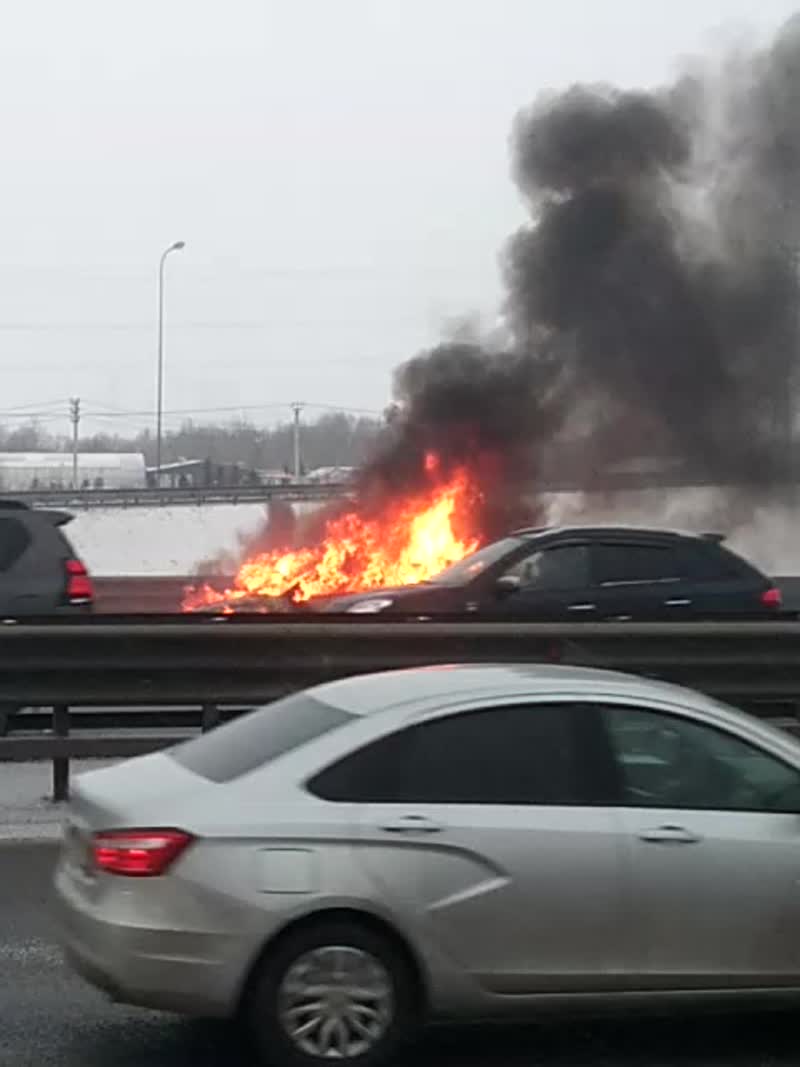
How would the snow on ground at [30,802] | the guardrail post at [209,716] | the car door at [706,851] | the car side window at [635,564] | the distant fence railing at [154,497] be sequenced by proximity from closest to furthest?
the car door at [706,851] < the snow on ground at [30,802] < the guardrail post at [209,716] < the car side window at [635,564] < the distant fence railing at [154,497]

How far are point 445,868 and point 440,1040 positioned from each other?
934 mm

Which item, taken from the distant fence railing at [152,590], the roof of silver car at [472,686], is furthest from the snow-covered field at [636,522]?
the roof of silver car at [472,686]

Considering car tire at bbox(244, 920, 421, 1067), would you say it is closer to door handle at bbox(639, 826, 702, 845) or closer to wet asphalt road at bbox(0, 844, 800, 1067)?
wet asphalt road at bbox(0, 844, 800, 1067)

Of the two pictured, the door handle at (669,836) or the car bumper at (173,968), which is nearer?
the car bumper at (173,968)

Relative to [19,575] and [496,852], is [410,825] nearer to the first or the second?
[496,852]

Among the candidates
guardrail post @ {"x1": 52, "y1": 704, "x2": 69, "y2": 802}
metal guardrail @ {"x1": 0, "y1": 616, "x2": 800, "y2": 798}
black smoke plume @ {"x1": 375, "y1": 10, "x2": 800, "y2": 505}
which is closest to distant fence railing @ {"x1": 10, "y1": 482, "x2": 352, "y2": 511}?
black smoke plume @ {"x1": 375, "y1": 10, "x2": 800, "y2": 505}

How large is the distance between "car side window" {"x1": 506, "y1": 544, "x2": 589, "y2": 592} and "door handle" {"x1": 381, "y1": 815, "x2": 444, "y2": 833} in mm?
8650

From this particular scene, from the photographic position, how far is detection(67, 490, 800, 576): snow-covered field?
29.5 metres

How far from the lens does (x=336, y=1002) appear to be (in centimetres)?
545

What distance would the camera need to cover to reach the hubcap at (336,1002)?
5.42 m

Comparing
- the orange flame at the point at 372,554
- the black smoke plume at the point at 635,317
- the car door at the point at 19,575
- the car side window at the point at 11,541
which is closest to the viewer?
the car door at the point at 19,575

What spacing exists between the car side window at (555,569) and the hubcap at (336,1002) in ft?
28.7

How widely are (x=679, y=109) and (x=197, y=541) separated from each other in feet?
42.4

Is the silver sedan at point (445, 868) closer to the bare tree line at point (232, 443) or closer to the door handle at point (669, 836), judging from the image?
the door handle at point (669, 836)
